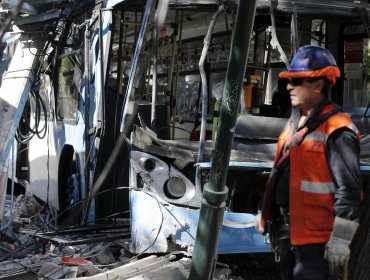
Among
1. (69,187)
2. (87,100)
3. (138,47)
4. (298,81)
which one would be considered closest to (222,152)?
(298,81)

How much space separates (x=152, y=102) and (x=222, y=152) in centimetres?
Result: 188

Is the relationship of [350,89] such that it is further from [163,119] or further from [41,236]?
[41,236]

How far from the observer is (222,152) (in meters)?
3.80

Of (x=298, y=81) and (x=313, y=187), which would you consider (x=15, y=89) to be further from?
(x=313, y=187)

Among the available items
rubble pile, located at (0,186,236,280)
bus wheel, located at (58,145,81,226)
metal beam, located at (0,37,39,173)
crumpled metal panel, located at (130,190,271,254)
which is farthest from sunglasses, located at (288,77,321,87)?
bus wheel, located at (58,145,81,226)

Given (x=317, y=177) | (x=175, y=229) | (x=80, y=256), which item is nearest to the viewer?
(x=317, y=177)

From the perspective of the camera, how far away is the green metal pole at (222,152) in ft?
12.0

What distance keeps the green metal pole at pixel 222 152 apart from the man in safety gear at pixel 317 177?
0.41 metres

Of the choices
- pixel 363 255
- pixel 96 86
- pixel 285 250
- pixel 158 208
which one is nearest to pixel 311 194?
pixel 285 250

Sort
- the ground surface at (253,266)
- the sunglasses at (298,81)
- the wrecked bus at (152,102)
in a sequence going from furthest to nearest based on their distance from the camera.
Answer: the ground surface at (253,266), the wrecked bus at (152,102), the sunglasses at (298,81)

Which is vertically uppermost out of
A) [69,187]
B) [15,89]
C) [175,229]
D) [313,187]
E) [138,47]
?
[138,47]

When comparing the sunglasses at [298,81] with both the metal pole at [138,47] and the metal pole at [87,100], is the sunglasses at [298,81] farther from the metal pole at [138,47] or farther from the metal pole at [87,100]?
the metal pole at [87,100]

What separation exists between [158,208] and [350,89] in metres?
3.29

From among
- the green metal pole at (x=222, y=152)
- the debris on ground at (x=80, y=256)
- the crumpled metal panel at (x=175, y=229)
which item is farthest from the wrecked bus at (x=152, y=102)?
the green metal pole at (x=222, y=152)
